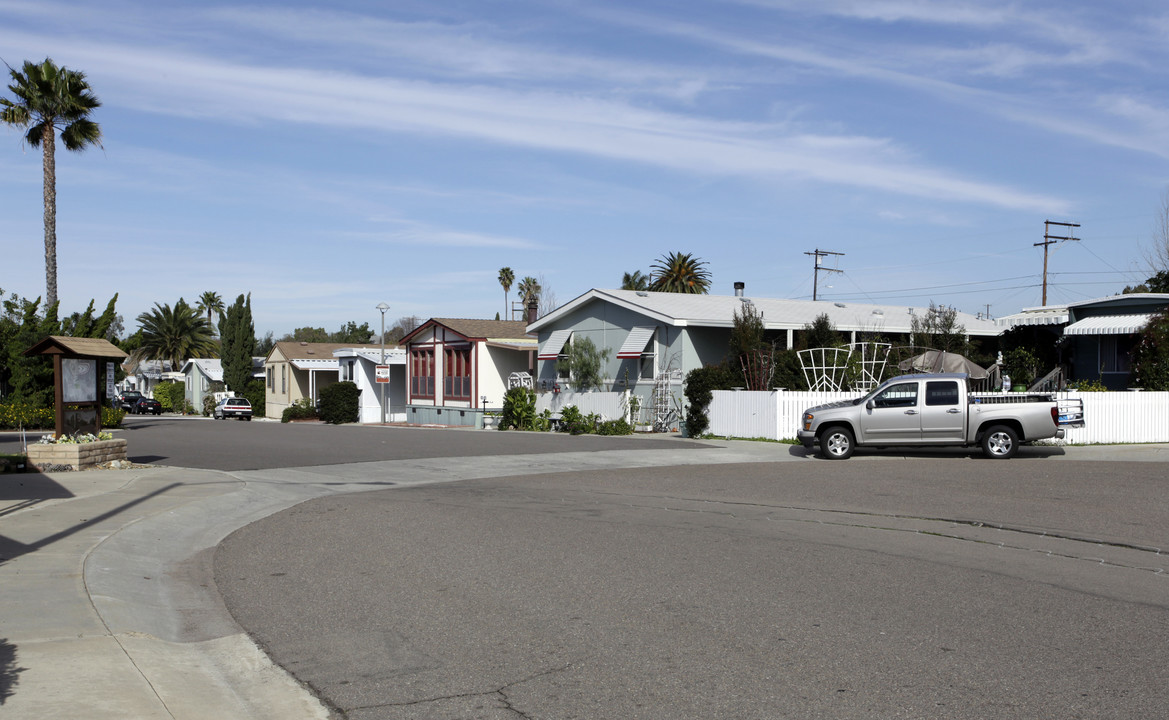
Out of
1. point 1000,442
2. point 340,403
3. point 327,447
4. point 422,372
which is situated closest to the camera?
point 1000,442

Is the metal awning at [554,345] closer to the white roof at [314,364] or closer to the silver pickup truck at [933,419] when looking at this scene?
the silver pickup truck at [933,419]

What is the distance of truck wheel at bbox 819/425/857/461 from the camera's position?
2180 cm

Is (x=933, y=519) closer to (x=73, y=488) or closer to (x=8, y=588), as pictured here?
(x=8, y=588)

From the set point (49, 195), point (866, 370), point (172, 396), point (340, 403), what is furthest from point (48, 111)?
point (172, 396)

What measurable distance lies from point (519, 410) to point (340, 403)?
17265 mm

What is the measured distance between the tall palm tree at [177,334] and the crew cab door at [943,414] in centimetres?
7619

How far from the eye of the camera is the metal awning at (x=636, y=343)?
34.4 metres

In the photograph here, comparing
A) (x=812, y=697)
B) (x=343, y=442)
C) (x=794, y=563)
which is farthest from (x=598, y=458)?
(x=812, y=697)

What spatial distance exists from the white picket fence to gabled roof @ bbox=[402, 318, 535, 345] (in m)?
18.2

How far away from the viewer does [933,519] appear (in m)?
12.8

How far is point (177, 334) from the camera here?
280ft

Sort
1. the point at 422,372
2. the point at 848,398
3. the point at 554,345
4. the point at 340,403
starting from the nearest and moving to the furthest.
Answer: the point at 848,398, the point at 554,345, the point at 422,372, the point at 340,403

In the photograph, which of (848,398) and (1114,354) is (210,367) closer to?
(848,398)

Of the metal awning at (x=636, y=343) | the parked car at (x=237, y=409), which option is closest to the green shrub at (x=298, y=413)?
the parked car at (x=237, y=409)
